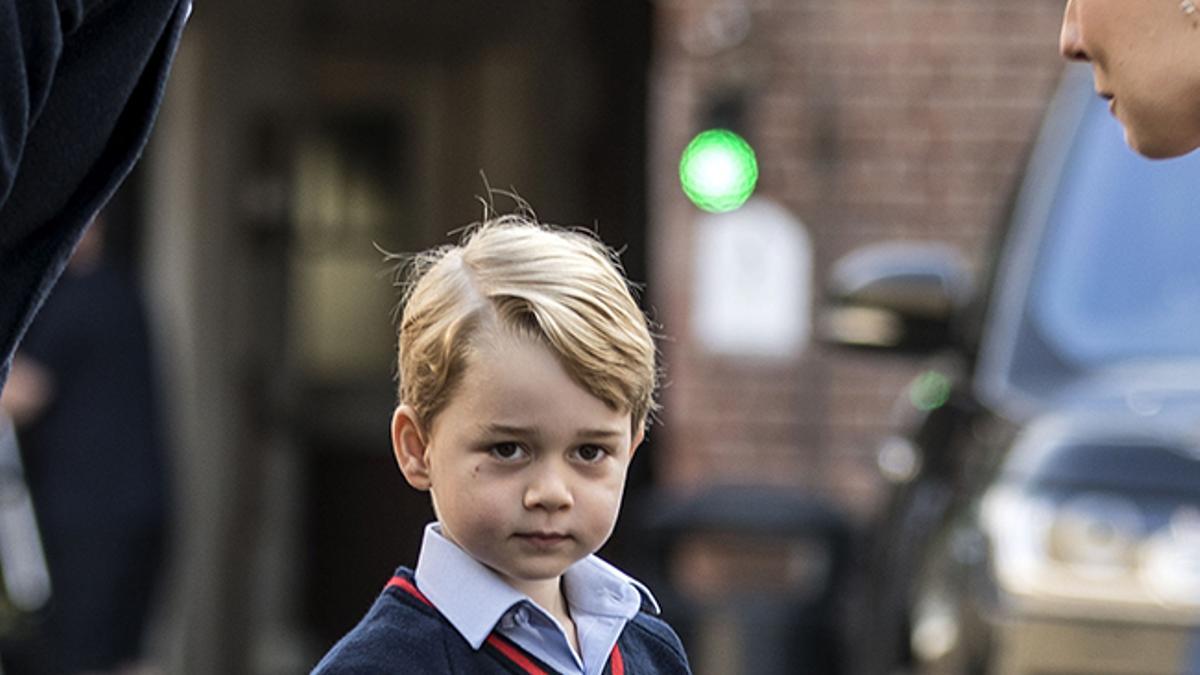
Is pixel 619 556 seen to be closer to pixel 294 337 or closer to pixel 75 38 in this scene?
pixel 294 337

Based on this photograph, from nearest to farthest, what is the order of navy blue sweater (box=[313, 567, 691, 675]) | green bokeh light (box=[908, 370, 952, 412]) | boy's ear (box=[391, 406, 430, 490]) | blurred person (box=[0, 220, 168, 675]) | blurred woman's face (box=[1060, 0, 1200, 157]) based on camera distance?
navy blue sweater (box=[313, 567, 691, 675]), boy's ear (box=[391, 406, 430, 490]), blurred woman's face (box=[1060, 0, 1200, 157]), green bokeh light (box=[908, 370, 952, 412]), blurred person (box=[0, 220, 168, 675])

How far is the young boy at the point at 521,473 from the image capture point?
2.08 m

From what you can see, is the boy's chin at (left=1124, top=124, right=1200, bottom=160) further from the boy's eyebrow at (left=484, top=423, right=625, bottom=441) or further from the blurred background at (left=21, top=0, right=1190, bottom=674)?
the blurred background at (left=21, top=0, right=1190, bottom=674)

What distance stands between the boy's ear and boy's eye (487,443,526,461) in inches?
3.7

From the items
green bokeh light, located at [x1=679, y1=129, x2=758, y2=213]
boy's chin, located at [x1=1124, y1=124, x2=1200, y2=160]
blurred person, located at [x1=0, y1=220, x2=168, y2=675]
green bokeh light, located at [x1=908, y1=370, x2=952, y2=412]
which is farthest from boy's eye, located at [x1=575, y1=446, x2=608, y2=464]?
blurred person, located at [x1=0, y1=220, x2=168, y2=675]

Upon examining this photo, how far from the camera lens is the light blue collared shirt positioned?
2.08 meters

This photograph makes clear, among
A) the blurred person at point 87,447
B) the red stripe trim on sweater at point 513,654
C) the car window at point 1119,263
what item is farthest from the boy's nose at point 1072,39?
the blurred person at point 87,447

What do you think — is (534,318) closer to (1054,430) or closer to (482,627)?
(482,627)

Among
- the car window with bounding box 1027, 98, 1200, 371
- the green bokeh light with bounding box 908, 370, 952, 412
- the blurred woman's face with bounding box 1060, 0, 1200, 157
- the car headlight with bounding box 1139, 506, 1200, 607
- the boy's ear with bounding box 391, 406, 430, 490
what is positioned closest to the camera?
the boy's ear with bounding box 391, 406, 430, 490

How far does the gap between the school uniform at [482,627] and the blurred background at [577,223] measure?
12.8 feet

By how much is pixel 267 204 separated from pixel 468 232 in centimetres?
791

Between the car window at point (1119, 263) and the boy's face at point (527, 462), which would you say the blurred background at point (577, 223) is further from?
the boy's face at point (527, 462)

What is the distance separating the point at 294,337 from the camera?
10.7 metres

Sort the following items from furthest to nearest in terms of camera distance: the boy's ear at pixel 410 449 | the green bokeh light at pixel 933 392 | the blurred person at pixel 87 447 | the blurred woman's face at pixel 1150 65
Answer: the blurred person at pixel 87 447, the green bokeh light at pixel 933 392, the blurred woman's face at pixel 1150 65, the boy's ear at pixel 410 449
